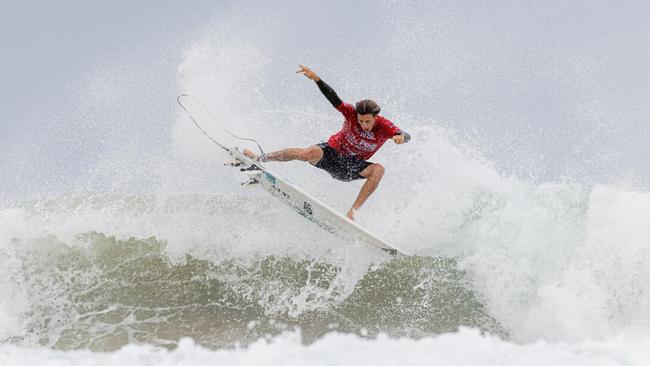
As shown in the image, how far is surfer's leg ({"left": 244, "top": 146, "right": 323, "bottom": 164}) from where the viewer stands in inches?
275

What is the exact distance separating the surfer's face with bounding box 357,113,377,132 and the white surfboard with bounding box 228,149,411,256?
1.01m

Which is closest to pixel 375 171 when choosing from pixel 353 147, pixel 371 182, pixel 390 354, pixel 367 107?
pixel 371 182

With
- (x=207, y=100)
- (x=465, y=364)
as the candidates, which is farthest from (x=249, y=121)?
(x=465, y=364)

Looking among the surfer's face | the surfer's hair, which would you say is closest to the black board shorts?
the surfer's face

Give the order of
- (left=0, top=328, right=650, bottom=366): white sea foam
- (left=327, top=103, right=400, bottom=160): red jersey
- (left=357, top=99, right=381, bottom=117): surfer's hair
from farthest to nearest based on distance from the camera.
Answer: (left=327, top=103, right=400, bottom=160): red jersey < (left=357, top=99, right=381, bottom=117): surfer's hair < (left=0, top=328, right=650, bottom=366): white sea foam

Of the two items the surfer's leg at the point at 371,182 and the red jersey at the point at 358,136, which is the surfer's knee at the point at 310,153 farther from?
the surfer's leg at the point at 371,182

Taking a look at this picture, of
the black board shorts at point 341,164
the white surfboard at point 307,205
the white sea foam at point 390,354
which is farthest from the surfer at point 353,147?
the white sea foam at point 390,354

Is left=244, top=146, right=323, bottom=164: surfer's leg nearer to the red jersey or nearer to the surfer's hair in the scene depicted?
the red jersey

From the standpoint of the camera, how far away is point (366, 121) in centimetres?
648

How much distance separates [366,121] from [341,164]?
79cm

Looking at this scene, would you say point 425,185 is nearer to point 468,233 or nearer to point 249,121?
point 468,233

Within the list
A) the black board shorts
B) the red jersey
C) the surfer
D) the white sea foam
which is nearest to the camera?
the white sea foam

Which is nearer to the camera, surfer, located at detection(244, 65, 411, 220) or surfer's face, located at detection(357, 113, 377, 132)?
surfer's face, located at detection(357, 113, 377, 132)

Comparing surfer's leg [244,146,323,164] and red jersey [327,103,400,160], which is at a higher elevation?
red jersey [327,103,400,160]
